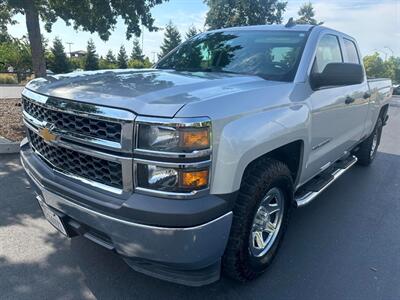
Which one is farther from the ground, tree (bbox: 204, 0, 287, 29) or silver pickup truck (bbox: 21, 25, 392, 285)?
tree (bbox: 204, 0, 287, 29)

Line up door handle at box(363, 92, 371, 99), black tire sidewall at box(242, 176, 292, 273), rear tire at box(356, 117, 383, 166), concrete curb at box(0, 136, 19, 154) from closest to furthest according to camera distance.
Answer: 1. black tire sidewall at box(242, 176, 292, 273)
2. door handle at box(363, 92, 371, 99)
3. concrete curb at box(0, 136, 19, 154)
4. rear tire at box(356, 117, 383, 166)

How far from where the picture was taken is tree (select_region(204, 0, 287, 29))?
32469mm

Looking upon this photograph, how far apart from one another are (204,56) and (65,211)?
88.1 inches

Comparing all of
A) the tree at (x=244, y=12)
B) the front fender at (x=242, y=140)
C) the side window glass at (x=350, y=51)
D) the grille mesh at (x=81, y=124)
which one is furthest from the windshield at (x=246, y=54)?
the tree at (x=244, y=12)

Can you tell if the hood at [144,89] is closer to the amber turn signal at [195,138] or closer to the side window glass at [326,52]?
the amber turn signal at [195,138]

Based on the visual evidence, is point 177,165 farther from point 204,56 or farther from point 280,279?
point 204,56

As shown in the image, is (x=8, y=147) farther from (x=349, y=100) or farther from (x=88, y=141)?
(x=349, y=100)

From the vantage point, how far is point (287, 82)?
2846mm

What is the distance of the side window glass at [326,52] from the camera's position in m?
3.35

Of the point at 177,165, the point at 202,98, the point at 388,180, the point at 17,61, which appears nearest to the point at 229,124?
the point at 202,98

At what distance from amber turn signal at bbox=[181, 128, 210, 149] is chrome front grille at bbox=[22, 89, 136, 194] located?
11.5 inches

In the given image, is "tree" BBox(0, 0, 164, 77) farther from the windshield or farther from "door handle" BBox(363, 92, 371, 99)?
"door handle" BBox(363, 92, 371, 99)

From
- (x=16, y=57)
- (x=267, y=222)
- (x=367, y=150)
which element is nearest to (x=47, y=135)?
(x=267, y=222)

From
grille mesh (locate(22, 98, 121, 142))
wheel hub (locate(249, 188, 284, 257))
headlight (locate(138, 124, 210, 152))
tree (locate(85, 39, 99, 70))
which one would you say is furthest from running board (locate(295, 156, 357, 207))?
tree (locate(85, 39, 99, 70))
